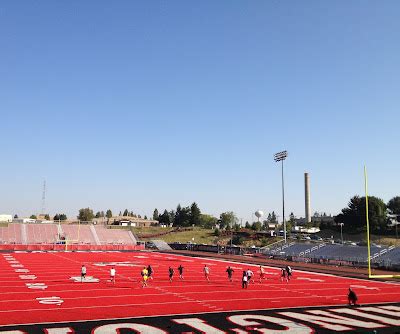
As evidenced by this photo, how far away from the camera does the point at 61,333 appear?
1452 cm

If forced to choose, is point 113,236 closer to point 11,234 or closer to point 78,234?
point 78,234

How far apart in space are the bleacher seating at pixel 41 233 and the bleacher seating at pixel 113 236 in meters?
8.94

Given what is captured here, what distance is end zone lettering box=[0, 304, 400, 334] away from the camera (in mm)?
15117

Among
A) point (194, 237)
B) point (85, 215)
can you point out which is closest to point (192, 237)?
point (194, 237)

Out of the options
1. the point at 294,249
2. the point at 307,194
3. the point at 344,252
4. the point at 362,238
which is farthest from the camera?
the point at 307,194

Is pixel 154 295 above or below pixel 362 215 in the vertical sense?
below

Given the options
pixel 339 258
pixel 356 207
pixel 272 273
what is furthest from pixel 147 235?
pixel 272 273

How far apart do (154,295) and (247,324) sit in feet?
28.1

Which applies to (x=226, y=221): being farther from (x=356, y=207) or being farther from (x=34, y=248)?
(x=34, y=248)

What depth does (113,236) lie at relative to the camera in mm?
87562

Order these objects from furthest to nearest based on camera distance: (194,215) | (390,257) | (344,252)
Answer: (194,215) < (344,252) < (390,257)

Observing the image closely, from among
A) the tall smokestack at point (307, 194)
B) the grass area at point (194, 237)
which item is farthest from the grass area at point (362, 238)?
the tall smokestack at point (307, 194)

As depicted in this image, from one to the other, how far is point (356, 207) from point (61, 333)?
293 ft

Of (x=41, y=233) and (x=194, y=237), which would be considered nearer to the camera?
(x=41, y=233)
